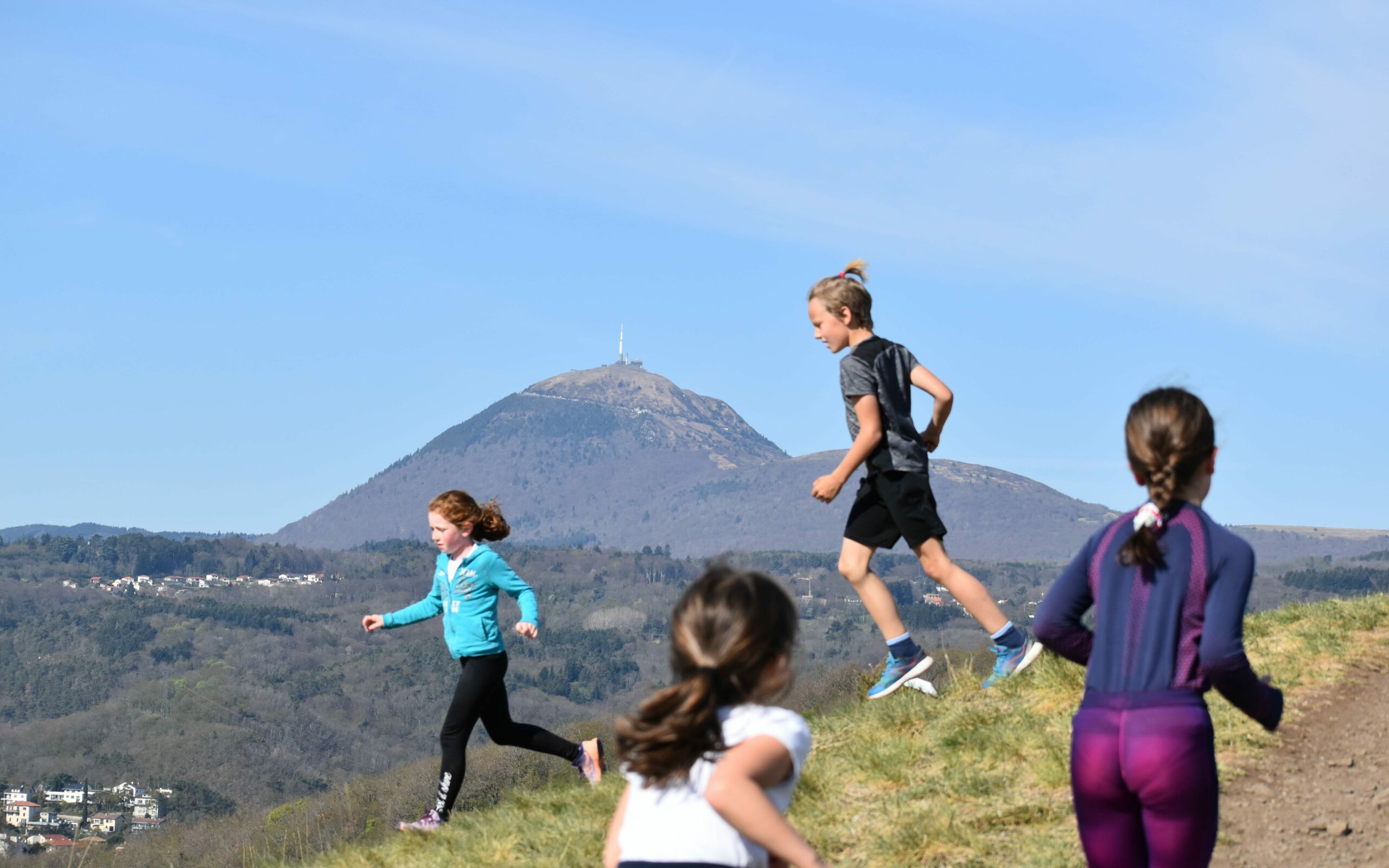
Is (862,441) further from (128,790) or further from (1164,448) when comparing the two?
(128,790)

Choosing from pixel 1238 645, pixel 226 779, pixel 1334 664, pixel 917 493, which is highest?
pixel 917 493

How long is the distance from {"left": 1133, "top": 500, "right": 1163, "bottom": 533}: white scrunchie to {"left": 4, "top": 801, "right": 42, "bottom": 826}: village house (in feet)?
407

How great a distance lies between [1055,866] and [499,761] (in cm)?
5400

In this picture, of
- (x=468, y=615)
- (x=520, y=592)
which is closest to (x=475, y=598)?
(x=468, y=615)

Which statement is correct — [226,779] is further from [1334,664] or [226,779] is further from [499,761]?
[1334,664]

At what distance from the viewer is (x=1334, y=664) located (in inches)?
309

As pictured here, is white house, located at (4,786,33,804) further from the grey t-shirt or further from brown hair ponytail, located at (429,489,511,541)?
the grey t-shirt

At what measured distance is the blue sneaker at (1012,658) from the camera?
7371 mm

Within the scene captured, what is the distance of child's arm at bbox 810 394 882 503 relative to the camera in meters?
6.45

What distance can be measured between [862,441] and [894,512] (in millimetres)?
409

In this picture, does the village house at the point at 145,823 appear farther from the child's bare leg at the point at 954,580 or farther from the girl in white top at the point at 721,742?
the girl in white top at the point at 721,742

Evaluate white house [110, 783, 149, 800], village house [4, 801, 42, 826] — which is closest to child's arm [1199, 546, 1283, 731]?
village house [4, 801, 42, 826]

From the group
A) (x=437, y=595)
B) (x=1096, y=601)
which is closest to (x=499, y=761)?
(x=437, y=595)

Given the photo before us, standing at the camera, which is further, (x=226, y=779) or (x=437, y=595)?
(x=226, y=779)
